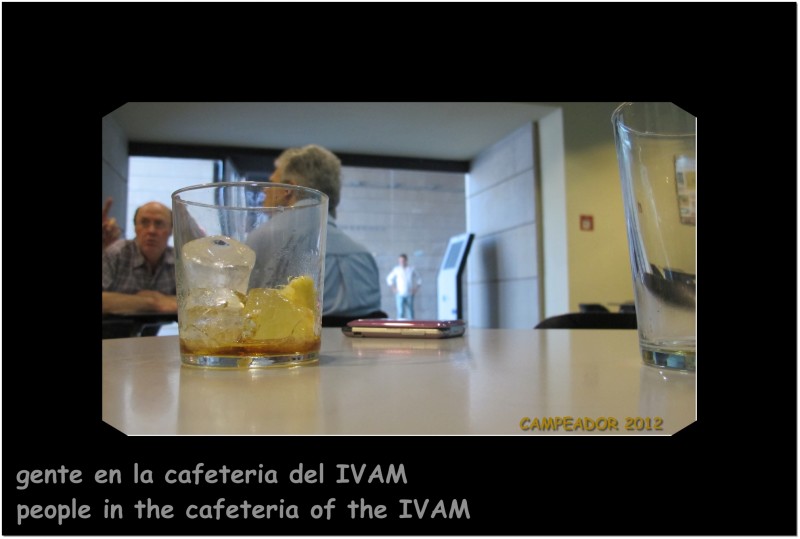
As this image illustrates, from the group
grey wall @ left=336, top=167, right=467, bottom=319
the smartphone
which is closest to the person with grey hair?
the smartphone

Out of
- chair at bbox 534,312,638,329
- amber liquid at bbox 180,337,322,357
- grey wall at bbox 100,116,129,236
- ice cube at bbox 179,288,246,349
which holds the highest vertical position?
grey wall at bbox 100,116,129,236

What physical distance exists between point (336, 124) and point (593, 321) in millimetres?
2788

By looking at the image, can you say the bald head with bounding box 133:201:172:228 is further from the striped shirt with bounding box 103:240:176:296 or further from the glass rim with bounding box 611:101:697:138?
the glass rim with bounding box 611:101:697:138

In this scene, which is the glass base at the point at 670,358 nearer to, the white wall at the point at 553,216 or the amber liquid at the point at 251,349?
the amber liquid at the point at 251,349

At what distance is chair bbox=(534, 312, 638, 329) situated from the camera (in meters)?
1.01

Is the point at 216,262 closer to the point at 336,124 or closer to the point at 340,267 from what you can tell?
the point at 340,267

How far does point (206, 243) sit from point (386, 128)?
3.38 metres

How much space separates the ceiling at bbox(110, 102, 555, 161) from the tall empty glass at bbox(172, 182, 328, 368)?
2823 mm

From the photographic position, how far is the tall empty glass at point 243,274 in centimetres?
34

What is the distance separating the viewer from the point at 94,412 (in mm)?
201

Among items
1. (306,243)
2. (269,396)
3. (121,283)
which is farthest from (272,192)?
(121,283)

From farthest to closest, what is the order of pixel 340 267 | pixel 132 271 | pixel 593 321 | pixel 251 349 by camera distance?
pixel 132 271 < pixel 340 267 < pixel 593 321 < pixel 251 349

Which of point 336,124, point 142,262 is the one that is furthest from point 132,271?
point 336,124

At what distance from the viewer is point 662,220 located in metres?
0.31
